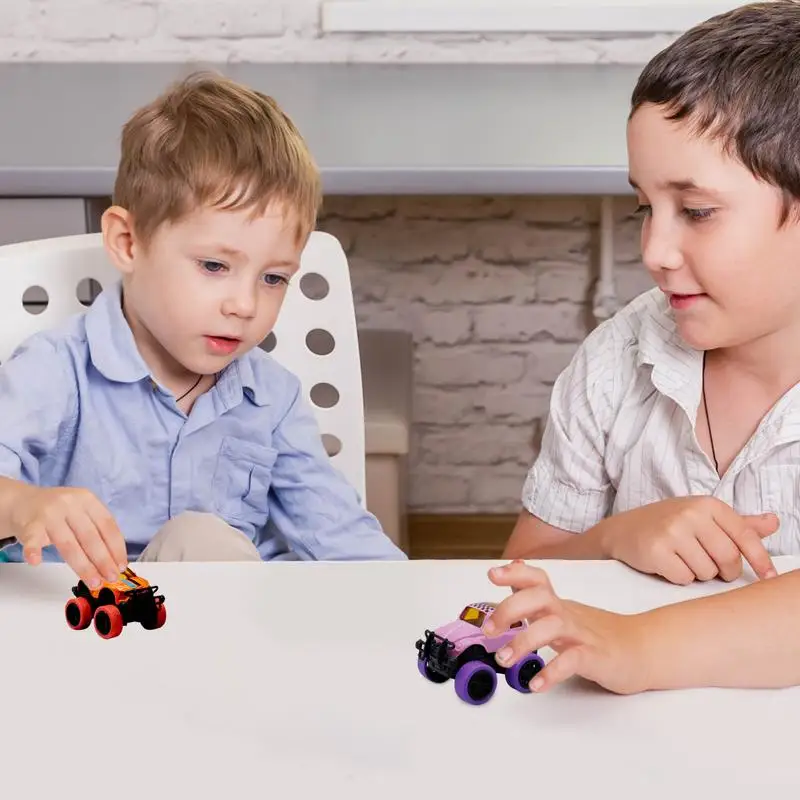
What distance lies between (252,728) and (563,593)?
0.24 m

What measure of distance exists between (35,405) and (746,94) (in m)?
0.64

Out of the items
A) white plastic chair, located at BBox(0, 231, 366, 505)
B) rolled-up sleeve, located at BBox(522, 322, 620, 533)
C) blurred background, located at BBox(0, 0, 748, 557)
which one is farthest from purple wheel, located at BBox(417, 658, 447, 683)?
blurred background, located at BBox(0, 0, 748, 557)

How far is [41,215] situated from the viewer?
65.0 inches

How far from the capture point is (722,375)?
110 centimetres

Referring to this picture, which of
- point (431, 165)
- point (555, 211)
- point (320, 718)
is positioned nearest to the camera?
point (320, 718)

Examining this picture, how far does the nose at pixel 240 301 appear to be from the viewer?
105 centimetres

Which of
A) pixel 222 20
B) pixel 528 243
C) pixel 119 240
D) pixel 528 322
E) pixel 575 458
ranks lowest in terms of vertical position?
pixel 528 322

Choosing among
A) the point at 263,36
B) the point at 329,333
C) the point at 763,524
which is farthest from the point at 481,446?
the point at 763,524

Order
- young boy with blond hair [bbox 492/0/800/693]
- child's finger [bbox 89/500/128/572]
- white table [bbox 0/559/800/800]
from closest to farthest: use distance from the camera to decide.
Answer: white table [bbox 0/559/800/800] → young boy with blond hair [bbox 492/0/800/693] → child's finger [bbox 89/500/128/572]

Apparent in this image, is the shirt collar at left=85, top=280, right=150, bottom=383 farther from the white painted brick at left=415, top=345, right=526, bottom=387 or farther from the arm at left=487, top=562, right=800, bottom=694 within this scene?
the white painted brick at left=415, top=345, right=526, bottom=387

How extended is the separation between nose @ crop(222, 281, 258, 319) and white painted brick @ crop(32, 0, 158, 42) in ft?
4.25

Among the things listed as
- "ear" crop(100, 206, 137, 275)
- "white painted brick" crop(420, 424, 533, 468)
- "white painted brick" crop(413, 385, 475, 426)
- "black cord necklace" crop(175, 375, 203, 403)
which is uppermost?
"ear" crop(100, 206, 137, 275)

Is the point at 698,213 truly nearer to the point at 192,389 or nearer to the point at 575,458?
the point at 575,458

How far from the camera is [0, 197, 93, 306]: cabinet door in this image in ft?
5.40
